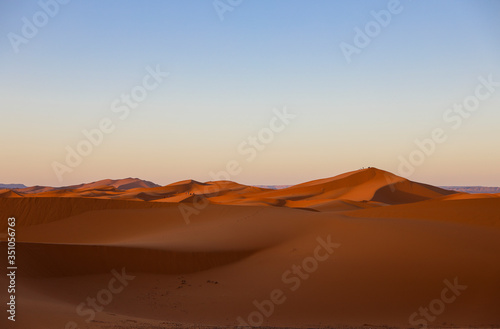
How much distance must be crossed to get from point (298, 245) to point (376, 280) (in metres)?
4.02

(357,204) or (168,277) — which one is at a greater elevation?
(357,204)

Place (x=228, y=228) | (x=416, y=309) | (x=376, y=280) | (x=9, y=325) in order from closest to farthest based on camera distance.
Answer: (x=9, y=325)
(x=416, y=309)
(x=376, y=280)
(x=228, y=228)

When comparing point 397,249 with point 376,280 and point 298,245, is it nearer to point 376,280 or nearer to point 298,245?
point 376,280

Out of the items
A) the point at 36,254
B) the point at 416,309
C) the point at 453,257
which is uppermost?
the point at 36,254

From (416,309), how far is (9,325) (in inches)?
364

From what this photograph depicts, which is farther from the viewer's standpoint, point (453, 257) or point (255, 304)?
point (453, 257)

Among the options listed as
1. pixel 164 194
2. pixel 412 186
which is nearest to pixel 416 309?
pixel 412 186

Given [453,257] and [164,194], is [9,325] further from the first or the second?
[164,194]

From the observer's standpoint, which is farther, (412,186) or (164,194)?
(164,194)

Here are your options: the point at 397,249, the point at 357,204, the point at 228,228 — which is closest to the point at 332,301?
the point at 397,249

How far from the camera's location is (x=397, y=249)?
14.7 meters

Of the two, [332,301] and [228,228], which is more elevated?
[228,228]

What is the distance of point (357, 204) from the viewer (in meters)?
40.8

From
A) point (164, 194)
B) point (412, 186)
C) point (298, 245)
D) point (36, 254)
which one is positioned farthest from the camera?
point (164, 194)
